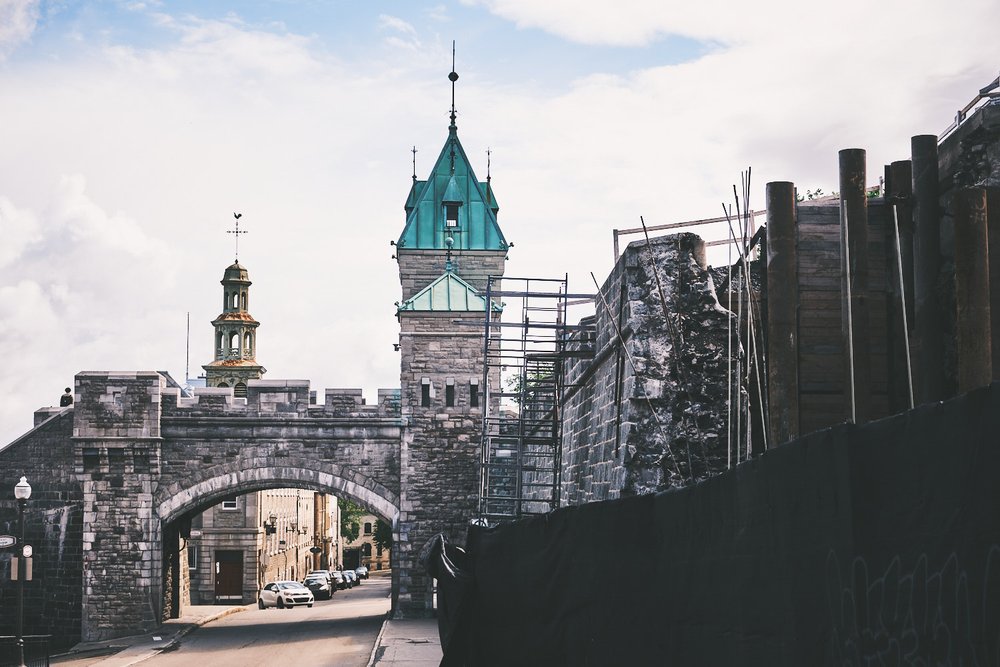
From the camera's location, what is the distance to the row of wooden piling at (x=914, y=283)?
27.8 ft

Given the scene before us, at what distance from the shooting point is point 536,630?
8.95 m

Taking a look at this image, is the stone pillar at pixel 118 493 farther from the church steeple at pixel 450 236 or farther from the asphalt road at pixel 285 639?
the church steeple at pixel 450 236

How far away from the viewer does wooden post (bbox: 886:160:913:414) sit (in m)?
10.2

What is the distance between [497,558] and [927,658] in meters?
6.22

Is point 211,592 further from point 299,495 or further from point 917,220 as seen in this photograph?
point 917,220

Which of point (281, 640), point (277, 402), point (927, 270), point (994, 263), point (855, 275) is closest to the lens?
point (994, 263)

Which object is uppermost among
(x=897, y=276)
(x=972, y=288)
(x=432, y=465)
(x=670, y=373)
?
(x=897, y=276)

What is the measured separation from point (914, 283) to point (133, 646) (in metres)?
22.5

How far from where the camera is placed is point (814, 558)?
457 cm

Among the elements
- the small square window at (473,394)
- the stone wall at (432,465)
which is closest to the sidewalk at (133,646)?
the stone wall at (432,465)

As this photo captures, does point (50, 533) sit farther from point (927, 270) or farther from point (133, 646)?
point (927, 270)

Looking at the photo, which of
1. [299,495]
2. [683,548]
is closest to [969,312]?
[683,548]

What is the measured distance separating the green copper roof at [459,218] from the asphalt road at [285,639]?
38.0 ft

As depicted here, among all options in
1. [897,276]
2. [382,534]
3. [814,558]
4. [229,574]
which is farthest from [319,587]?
[814,558]
